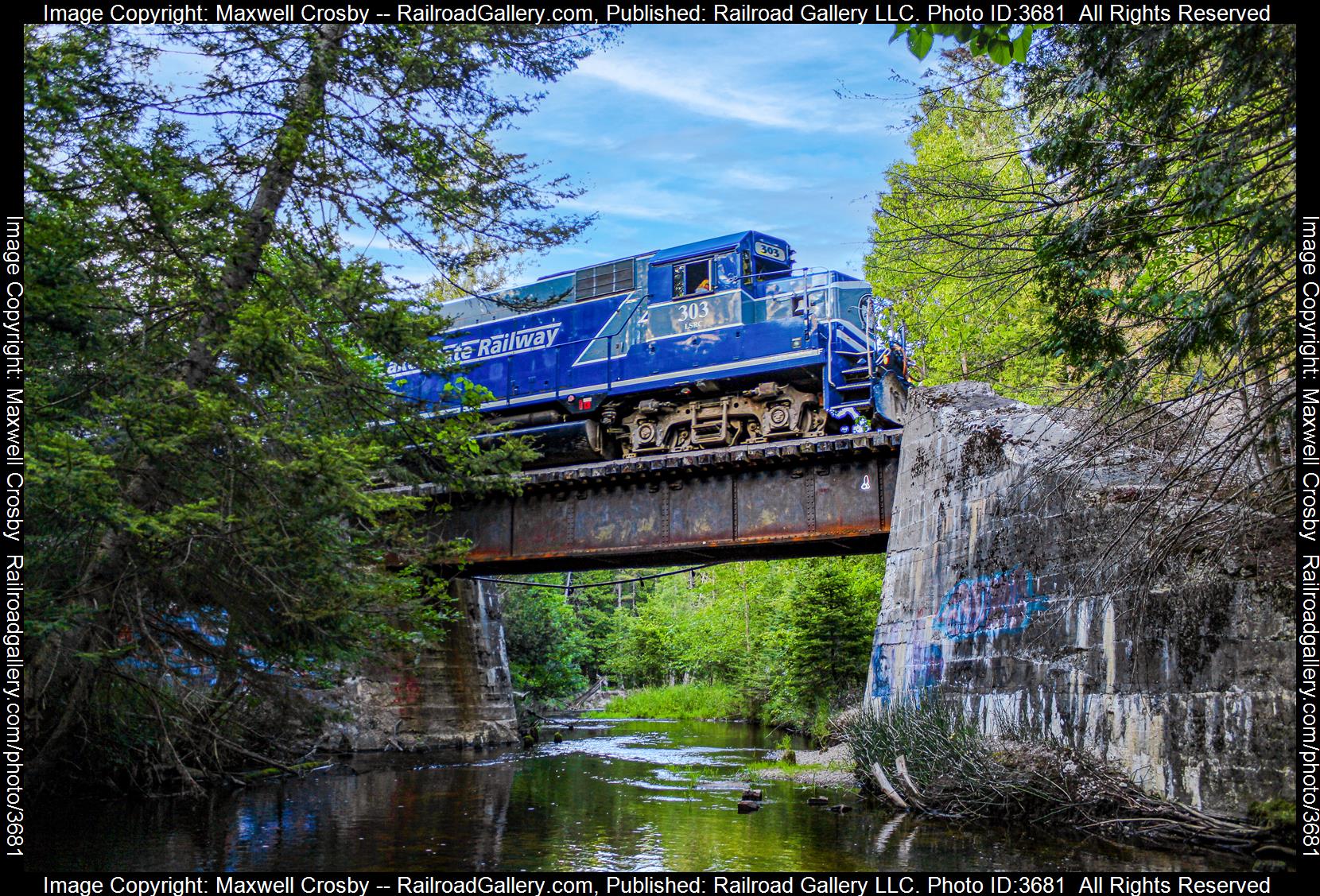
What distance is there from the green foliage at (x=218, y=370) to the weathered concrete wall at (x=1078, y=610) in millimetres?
6484

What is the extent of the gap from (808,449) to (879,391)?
2.64m

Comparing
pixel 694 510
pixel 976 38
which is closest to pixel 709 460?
pixel 694 510

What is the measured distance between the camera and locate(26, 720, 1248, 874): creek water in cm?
862

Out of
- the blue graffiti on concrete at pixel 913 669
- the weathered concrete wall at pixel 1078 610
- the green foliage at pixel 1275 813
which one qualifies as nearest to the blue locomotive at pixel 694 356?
the weathered concrete wall at pixel 1078 610

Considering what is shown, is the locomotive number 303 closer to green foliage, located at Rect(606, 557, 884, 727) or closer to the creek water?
green foliage, located at Rect(606, 557, 884, 727)

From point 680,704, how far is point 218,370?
3566 cm

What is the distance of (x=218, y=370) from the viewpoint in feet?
38.3

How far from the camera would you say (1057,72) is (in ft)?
26.1

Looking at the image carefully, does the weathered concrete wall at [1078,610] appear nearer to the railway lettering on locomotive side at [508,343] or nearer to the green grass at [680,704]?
the railway lettering on locomotive side at [508,343]

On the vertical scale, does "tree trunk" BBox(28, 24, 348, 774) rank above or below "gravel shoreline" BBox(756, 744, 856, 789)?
above

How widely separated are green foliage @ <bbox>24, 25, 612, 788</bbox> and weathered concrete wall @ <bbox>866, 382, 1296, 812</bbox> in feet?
21.3

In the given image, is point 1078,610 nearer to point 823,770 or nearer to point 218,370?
point 823,770

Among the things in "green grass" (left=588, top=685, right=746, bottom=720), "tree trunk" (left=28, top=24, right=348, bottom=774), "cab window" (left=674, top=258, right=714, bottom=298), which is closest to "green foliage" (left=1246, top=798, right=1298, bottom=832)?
"tree trunk" (left=28, top=24, right=348, bottom=774)

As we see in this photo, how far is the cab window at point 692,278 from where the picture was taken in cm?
2002
